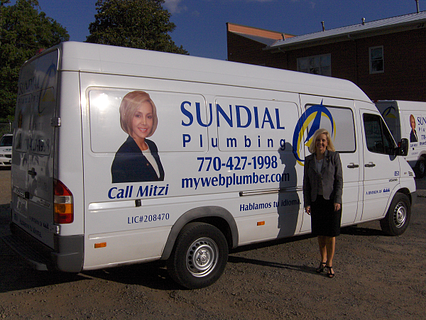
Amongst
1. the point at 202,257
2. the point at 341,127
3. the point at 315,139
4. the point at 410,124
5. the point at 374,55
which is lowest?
the point at 202,257

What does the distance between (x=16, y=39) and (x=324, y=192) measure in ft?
116

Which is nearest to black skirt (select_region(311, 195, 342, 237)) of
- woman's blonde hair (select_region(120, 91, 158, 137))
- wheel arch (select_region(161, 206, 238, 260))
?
wheel arch (select_region(161, 206, 238, 260))

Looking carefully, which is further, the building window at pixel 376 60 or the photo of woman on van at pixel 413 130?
the building window at pixel 376 60

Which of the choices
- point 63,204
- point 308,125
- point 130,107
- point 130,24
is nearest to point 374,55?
point 130,24

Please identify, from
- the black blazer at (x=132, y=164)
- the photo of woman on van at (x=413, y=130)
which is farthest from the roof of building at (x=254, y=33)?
the black blazer at (x=132, y=164)

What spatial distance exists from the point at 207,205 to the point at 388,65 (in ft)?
64.0

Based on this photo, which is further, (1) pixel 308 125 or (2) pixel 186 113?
(1) pixel 308 125

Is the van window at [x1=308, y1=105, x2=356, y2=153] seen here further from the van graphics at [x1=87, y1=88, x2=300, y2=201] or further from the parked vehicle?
the parked vehicle

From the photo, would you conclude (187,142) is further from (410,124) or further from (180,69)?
(410,124)

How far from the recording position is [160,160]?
431 centimetres

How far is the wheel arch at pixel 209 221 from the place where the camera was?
14.4 ft

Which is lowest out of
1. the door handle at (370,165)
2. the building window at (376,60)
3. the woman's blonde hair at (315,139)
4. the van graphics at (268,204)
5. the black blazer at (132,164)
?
the van graphics at (268,204)

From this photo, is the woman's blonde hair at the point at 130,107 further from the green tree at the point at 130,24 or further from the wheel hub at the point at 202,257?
the green tree at the point at 130,24

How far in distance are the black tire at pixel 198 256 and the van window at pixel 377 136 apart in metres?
3.34
